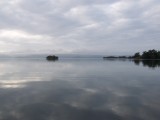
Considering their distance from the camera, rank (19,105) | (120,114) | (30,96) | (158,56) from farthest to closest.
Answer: (158,56) → (30,96) → (19,105) → (120,114)

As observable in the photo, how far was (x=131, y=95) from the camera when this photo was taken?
764 inches

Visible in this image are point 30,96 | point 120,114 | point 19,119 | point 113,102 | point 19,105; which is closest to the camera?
point 19,119

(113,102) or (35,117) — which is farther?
(113,102)

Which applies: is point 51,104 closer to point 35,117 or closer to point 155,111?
point 35,117

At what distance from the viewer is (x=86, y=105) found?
15.5 metres

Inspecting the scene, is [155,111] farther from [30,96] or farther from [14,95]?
[14,95]

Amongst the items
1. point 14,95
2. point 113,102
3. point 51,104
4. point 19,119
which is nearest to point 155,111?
point 113,102

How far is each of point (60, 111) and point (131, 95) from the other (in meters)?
7.61

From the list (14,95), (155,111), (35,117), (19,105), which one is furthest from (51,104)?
(155,111)

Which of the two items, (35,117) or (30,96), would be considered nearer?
(35,117)

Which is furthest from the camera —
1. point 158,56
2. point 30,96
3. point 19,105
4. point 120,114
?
point 158,56

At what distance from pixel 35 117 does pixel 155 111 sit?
6815 mm

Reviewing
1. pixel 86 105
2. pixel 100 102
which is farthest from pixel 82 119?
pixel 100 102

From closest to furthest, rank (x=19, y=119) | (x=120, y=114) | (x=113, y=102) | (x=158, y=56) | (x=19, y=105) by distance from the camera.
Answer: (x=19, y=119) → (x=120, y=114) → (x=19, y=105) → (x=113, y=102) → (x=158, y=56)
